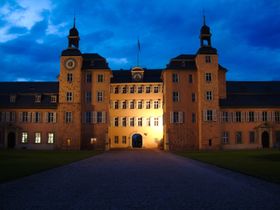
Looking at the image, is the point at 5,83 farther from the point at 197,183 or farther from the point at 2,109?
the point at 197,183

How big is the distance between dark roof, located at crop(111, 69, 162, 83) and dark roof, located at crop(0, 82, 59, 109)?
11392 mm

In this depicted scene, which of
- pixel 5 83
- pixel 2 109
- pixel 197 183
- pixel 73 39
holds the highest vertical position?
pixel 73 39

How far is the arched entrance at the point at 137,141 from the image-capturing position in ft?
218

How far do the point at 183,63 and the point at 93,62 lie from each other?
1521 centimetres

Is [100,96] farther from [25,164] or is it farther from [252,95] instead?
[25,164]

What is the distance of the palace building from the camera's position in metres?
55.9

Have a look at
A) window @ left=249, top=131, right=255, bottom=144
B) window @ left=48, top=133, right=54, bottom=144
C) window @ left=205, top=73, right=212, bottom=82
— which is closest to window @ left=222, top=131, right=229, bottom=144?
window @ left=249, top=131, right=255, bottom=144

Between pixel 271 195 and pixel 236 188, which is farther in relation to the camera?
pixel 236 188

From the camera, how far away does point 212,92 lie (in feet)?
183

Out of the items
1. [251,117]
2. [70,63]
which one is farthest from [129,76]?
[251,117]

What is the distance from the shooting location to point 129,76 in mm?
67062

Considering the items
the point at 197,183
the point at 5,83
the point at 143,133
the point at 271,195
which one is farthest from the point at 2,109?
the point at 271,195

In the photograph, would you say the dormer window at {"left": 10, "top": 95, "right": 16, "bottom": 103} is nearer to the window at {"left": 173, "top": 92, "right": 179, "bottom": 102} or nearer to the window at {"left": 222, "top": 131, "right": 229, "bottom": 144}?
the window at {"left": 173, "top": 92, "right": 179, "bottom": 102}

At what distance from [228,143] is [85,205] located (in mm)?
51056
